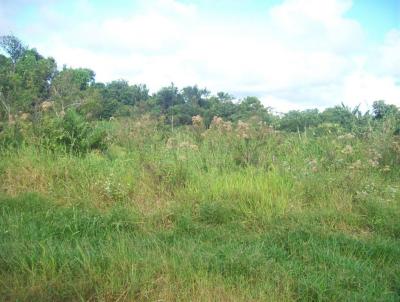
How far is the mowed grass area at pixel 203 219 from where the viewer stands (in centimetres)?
307

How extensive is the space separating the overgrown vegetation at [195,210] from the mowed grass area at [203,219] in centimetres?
2

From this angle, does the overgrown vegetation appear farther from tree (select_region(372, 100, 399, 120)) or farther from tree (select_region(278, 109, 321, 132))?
tree (select_region(278, 109, 321, 132))

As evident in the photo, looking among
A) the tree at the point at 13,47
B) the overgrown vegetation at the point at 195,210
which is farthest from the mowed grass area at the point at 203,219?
the tree at the point at 13,47

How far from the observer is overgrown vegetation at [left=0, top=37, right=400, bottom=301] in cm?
310

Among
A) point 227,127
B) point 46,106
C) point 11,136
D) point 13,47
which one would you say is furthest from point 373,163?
point 13,47

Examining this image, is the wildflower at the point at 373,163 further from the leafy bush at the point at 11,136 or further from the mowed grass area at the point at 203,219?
the leafy bush at the point at 11,136

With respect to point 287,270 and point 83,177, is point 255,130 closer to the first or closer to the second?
point 83,177

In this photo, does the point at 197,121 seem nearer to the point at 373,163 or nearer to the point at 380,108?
the point at 373,163

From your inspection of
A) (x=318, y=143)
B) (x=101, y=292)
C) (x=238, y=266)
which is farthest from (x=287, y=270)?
(x=318, y=143)

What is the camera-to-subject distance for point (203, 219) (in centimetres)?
460

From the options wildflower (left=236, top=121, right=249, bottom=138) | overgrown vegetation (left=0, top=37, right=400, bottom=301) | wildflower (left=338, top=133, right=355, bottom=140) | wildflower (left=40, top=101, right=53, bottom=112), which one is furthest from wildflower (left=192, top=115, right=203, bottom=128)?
Answer: wildflower (left=40, top=101, right=53, bottom=112)

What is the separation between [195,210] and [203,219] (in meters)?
0.20

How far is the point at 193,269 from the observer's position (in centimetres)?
324

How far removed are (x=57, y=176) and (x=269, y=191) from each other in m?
2.99
